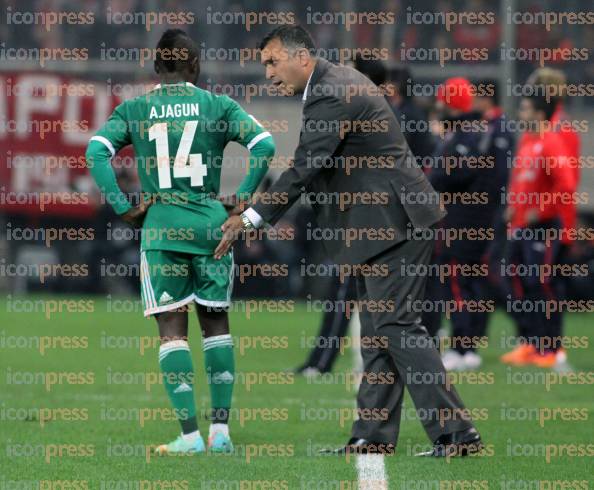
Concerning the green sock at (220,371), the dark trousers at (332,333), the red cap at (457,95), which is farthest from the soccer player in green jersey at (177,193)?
the red cap at (457,95)

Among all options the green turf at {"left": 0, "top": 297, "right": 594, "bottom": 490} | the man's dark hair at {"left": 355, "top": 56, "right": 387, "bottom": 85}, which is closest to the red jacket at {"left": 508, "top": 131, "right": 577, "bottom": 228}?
the green turf at {"left": 0, "top": 297, "right": 594, "bottom": 490}

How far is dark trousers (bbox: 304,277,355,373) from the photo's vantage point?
1090 centimetres

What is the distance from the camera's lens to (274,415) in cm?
862

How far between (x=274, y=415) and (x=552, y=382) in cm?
286

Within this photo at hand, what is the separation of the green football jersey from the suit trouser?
3.06ft

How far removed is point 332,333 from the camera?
1097 cm

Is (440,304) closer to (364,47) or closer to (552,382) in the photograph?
(552,382)

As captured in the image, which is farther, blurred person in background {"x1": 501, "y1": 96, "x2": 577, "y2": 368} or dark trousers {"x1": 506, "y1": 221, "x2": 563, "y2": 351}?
dark trousers {"x1": 506, "y1": 221, "x2": 563, "y2": 351}

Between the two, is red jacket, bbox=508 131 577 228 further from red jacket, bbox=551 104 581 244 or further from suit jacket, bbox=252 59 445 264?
suit jacket, bbox=252 59 445 264

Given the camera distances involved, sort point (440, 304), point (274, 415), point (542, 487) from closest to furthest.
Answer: point (542, 487) < point (274, 415) < point (440, 304)

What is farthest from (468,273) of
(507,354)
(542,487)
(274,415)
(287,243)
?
(287,243)

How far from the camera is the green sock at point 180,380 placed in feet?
23.2

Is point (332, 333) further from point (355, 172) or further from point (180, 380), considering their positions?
point (355, 172)

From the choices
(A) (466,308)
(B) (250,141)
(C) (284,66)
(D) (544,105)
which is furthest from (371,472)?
(D) (544,105)
